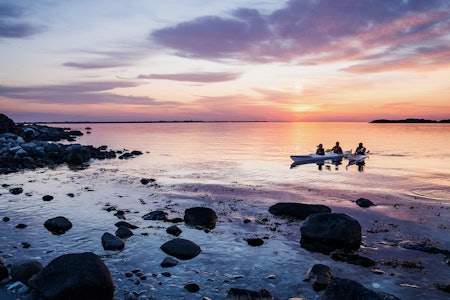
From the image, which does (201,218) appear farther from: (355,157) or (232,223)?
(355,157)

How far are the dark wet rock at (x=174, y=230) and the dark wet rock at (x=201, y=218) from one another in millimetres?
1326

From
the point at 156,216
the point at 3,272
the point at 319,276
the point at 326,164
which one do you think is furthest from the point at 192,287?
the point at 326,164

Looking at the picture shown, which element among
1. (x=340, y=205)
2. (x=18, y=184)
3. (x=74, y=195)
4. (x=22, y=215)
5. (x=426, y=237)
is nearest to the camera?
(x=426, y=237)

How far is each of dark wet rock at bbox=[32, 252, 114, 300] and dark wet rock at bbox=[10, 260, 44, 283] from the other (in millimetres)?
727

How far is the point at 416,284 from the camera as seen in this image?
11.2 metres

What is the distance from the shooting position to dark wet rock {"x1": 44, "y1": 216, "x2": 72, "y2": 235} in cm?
1608

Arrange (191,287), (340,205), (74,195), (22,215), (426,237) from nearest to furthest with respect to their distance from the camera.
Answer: (191,287), (426,237), (22,215), (340,205), (74,195)

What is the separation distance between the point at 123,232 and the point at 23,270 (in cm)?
506

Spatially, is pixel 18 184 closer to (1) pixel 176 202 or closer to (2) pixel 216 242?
(1) pixel 176 202

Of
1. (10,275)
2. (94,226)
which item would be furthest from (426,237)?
(10,275)

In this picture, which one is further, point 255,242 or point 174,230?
→ point 174,230

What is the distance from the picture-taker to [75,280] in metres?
9.55

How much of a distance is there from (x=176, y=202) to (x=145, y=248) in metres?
8.71

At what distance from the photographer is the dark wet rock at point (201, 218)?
1732 centimetres
